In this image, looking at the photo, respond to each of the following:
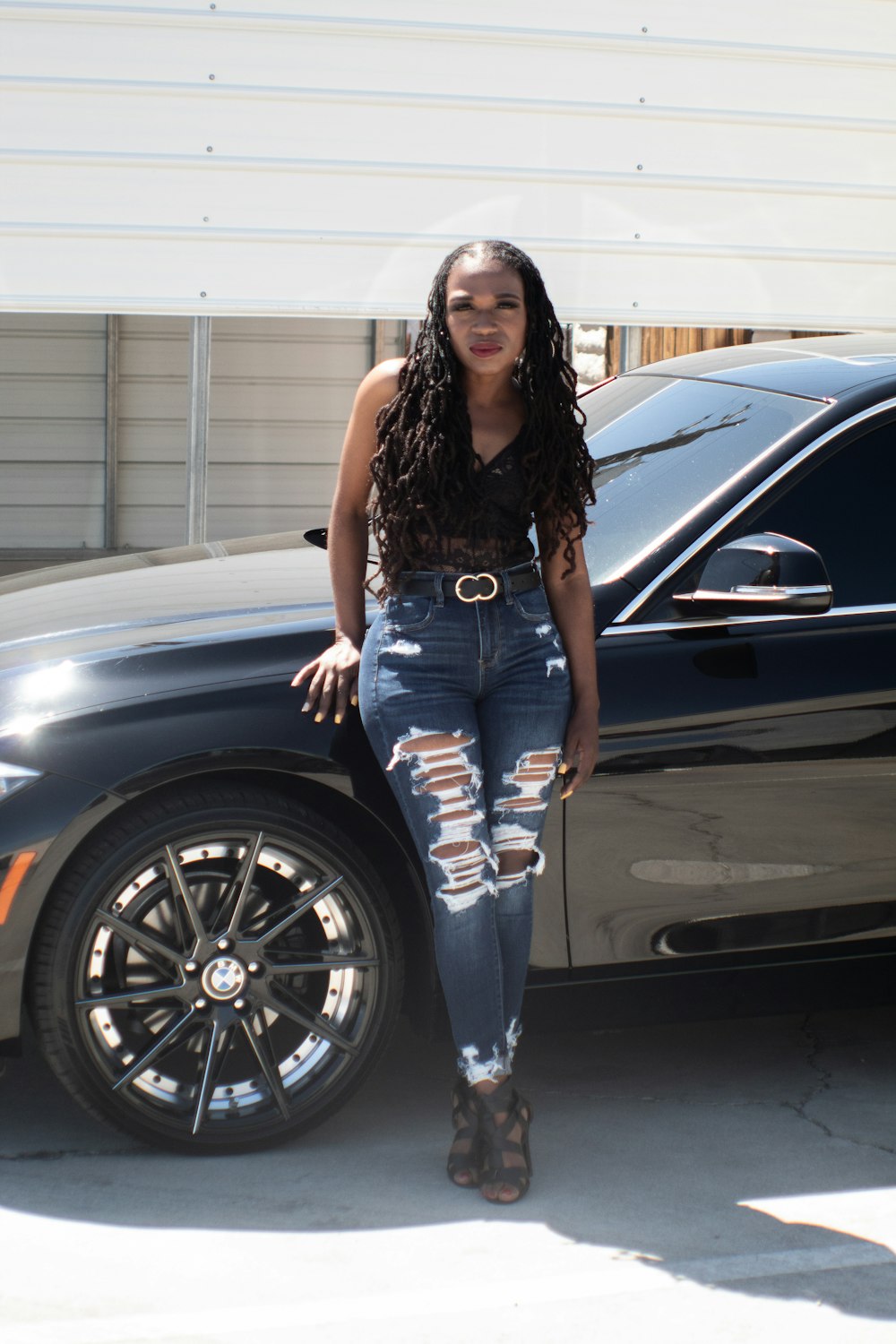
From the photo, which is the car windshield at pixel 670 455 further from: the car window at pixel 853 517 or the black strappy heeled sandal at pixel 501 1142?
the black strappy heeled sandal at pixel 501 1142

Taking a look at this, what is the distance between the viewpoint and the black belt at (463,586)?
320 centimetres

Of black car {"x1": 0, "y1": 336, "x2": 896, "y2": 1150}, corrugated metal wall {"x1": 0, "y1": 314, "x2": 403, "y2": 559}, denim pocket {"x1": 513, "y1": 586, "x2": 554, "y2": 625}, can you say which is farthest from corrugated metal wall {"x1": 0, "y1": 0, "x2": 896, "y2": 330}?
corrugated metal wall {"x1": 0, "y1": 314, "x2": 403, "y2": 559}

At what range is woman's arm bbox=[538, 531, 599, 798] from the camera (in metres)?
3.35

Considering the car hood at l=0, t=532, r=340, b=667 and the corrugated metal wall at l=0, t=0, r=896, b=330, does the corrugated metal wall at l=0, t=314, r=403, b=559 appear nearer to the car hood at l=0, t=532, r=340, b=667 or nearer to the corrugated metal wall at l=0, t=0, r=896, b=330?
the corrugated metal wall at l=0, t=0, r=896, b=330

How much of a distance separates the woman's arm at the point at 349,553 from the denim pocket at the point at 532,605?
14.5 inches

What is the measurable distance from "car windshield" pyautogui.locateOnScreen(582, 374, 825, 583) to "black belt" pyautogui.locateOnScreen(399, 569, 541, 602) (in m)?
0.48

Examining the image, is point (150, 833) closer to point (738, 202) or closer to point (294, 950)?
point (294, 950)

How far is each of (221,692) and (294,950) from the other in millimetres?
557

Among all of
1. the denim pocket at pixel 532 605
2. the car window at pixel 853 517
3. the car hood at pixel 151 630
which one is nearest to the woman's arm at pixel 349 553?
the car hood at pixel 151 630

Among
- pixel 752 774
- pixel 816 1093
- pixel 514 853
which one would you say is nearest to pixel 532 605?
pixel 514 853

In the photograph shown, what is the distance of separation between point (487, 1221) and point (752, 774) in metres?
1.05

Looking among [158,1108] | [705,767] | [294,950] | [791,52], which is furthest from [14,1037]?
[791,52]

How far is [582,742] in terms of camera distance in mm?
3352

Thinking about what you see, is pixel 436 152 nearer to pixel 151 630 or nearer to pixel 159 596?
pixel 159 596
